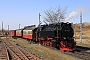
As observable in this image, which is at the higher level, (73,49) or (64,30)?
(64,30)

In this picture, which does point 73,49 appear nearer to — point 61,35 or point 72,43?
point 72,43

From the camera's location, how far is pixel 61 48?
74.8 feet

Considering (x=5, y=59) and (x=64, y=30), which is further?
(x=64, y=30)

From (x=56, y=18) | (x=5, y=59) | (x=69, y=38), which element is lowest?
(x=5, y=59)

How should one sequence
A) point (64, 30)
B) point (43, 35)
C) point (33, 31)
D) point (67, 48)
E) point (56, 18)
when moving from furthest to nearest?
1. point (56, 18)
2. point (33, 31)
3. point (43, 35)
4. point (64, 30)
5. point (67, 48)

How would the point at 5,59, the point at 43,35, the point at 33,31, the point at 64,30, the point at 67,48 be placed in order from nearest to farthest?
the point at 5,59
the point at 67,48
the point at 64,30
the point at 43,35
the point at 33,31

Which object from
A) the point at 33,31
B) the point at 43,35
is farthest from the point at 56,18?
the point at 43,35

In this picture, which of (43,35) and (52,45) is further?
(43,35)

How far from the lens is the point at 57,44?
23.4 meters

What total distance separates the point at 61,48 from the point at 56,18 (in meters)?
33.5

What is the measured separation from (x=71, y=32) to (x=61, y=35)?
51.9 inches

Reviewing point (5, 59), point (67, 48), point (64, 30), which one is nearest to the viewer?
point (5, 59)

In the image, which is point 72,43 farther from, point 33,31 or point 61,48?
point 33,31

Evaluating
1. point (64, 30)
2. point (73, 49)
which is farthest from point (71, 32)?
Result: point (73, 49)
